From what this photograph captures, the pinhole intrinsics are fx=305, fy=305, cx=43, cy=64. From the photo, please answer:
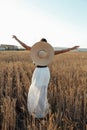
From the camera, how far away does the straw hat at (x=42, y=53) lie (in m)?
5.39

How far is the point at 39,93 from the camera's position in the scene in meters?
5.38

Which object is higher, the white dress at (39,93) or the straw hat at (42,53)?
the straw hat at (42,53)

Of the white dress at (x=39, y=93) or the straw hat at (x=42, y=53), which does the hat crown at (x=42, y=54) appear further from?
the white dress at (x=39, y=93)

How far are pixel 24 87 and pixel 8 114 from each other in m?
2.87

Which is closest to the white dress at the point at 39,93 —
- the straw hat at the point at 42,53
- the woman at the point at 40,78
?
the woman at the point at 40,78

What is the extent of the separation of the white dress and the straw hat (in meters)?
0.13

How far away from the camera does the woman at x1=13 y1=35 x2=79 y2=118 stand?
535cm

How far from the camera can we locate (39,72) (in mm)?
5332

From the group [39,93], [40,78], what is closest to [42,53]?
[40,78]

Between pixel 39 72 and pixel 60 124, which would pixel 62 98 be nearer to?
pixel 39 72

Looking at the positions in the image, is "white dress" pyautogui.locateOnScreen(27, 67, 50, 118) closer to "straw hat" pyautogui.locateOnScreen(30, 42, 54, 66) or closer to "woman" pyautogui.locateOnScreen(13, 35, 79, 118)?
"woman" pyautogui.locateOnScreen(13, 35, 79, 118)

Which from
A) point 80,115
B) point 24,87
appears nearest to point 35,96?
point 80,115

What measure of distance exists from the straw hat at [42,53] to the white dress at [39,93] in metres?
0.13

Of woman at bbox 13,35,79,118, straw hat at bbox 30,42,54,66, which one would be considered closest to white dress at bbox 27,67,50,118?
woman at bbox 13,35,79,118
